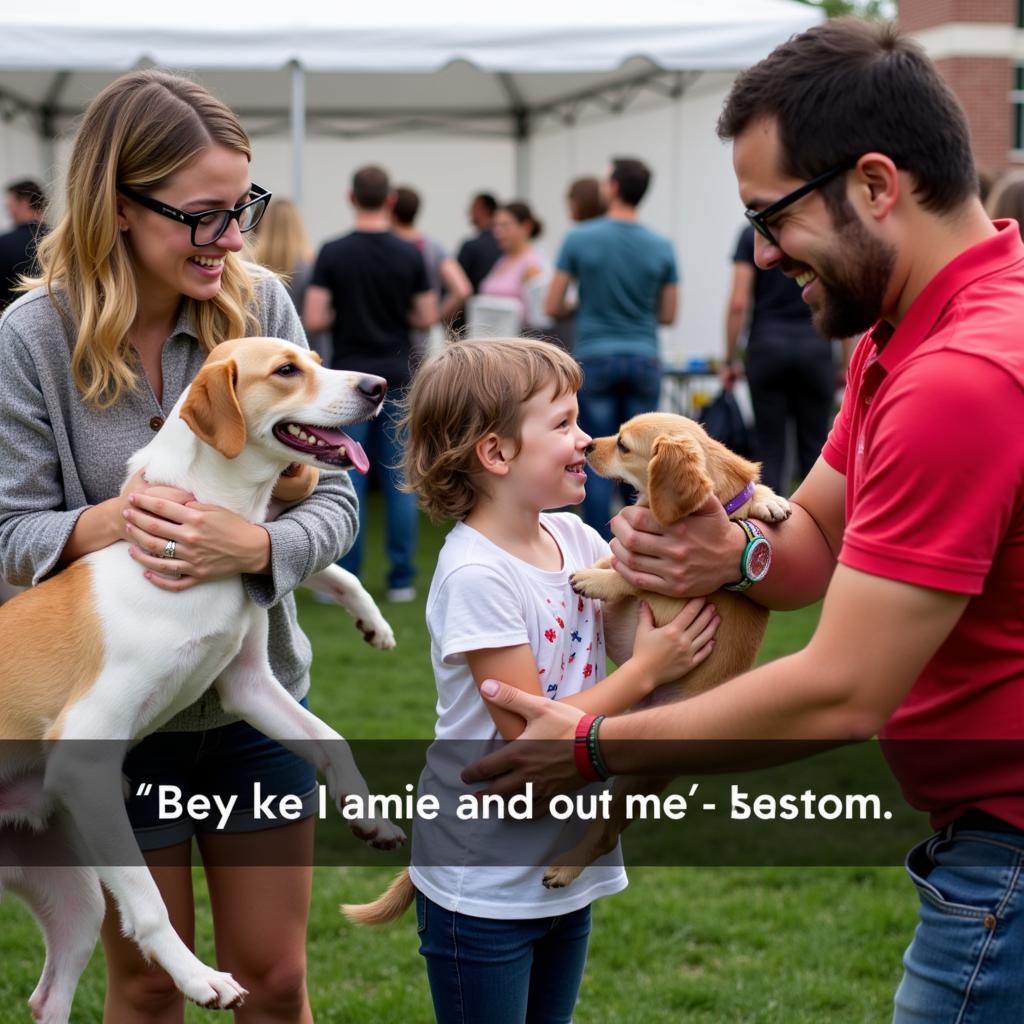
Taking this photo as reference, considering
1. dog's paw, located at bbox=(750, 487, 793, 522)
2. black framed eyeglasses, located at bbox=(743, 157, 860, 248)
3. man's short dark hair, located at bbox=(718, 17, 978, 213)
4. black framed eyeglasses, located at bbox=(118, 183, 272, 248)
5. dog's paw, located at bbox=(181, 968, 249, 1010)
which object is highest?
man's short dark hair, located at bbox=(718, 17, 978, 213)

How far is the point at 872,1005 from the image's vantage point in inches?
148

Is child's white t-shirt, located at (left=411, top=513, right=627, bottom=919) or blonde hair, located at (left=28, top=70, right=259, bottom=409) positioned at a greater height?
blonde hair, located at (left=28, top=70, right=259, bottom=409)

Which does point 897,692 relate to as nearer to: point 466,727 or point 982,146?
point 466,727

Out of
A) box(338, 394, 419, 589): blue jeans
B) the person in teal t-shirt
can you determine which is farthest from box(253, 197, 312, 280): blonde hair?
the person in teal t-shirt

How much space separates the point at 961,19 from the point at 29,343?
26.4m

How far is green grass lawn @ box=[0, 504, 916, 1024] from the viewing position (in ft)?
12.3

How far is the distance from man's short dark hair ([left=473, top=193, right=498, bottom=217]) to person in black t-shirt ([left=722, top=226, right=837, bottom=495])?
154 inches

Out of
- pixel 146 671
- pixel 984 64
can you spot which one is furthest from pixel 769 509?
pixel 984 64

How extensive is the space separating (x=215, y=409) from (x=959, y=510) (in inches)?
53.4

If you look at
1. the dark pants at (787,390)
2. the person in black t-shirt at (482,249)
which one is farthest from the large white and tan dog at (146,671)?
the person in black t-shirt at (482,249)

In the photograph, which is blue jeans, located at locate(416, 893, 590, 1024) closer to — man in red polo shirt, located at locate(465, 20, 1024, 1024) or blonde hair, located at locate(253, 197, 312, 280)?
man in red polo shirt, located at locate(465, 20, 1024, 1024)

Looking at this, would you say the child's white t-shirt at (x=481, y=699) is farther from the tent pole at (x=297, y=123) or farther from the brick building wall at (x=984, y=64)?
the brick building wall at (x=984, y=64)

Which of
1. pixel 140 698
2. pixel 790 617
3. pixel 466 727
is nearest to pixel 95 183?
pixel 140 698

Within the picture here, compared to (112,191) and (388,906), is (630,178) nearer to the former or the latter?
(112,191)
